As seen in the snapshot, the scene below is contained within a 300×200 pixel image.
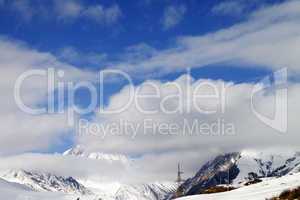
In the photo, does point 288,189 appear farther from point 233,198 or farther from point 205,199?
point 205,199

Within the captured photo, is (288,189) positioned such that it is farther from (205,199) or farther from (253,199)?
(205,199)

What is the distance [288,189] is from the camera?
69812 mm

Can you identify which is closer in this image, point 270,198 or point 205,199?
point 270,198

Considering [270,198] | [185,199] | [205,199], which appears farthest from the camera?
[185,199]

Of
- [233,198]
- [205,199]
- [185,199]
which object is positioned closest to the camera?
[233,198]

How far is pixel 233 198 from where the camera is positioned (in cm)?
7500

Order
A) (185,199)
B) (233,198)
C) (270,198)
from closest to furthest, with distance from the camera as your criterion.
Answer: (270,198) → (233,198) → (185,199)

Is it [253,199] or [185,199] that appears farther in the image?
[185,199]

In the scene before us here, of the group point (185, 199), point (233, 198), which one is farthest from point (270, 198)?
point (185, 199)

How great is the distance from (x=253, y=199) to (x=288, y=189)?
5.34 metres

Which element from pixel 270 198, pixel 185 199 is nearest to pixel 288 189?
pixel 270 198

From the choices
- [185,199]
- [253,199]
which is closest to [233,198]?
[253,199]

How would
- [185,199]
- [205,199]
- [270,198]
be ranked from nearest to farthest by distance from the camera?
1. [270,198]
2. [205,199]
3. [185,199]

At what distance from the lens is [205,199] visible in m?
83.6
